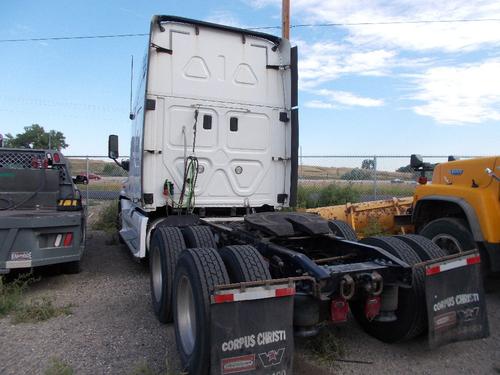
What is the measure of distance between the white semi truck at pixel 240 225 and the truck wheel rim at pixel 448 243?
45.8 inches

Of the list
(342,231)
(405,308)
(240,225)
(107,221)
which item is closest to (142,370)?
(405,308)

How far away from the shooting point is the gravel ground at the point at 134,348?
3.77 m

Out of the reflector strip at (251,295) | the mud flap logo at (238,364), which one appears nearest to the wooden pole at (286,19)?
the reflector strip at (251,295)

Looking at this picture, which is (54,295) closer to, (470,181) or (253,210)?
(253,210)

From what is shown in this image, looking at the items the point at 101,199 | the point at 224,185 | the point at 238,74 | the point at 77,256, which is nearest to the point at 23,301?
the point at 77,256

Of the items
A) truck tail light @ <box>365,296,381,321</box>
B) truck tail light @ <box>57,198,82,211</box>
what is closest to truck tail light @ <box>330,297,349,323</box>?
truck tail light @ <box>365,296,381,321</box>

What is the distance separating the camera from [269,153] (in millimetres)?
6914

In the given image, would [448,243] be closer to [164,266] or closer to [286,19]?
[164,266]

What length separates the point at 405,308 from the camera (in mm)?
3912

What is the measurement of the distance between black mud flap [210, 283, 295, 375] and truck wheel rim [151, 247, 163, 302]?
84.8 inches

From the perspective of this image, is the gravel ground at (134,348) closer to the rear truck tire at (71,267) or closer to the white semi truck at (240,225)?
the white semi truck at (240,225)

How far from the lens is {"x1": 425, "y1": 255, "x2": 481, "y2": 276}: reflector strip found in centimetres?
364

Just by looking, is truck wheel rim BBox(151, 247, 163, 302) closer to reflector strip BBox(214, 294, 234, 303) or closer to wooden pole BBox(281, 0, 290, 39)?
reflector strip BBox(214, 294, 234, 303)

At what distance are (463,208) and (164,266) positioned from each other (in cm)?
336
